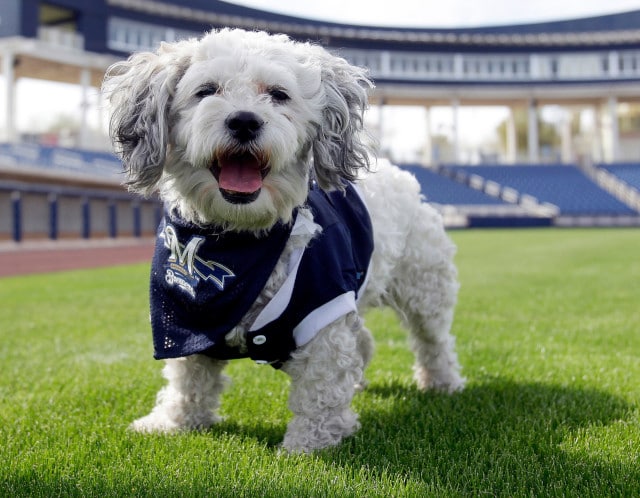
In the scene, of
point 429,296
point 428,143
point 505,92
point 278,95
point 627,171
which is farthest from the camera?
point 428,143

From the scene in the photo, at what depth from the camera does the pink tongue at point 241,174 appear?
281cm

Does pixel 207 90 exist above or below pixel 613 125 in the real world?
below

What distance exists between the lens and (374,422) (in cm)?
344

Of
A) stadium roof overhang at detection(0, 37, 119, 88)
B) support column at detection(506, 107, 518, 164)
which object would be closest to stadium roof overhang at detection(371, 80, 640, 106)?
support column at detection(506, 107, 518, 164)

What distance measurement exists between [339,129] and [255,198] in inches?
22.6

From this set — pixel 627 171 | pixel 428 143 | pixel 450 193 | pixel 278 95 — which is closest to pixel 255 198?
pixel 278 95

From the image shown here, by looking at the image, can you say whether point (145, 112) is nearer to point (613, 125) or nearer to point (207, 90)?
point (207, 90)

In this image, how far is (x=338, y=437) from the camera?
10.2ft

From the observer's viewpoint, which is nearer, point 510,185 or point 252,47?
point 252,47

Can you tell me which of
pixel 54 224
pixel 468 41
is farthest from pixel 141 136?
pixel 468 41

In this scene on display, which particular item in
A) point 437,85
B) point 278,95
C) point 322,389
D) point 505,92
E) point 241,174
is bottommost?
point 322,389

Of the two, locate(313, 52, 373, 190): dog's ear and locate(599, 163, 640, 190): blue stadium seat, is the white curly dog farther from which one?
locate(599, 163, 640, 190): blue stadium seat

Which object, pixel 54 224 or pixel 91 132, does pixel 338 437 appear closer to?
pixel 54 224

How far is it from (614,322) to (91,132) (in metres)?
40.5
